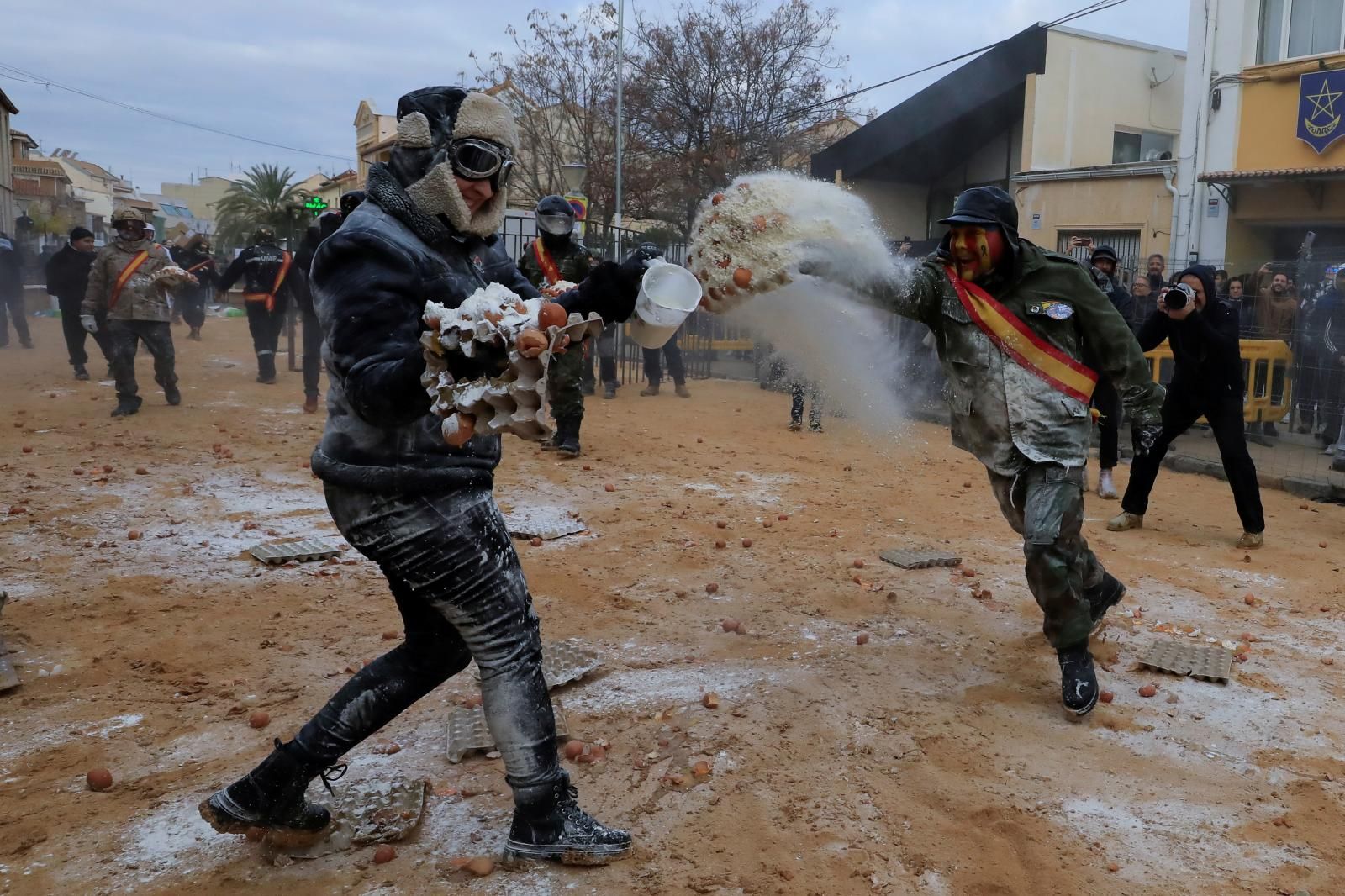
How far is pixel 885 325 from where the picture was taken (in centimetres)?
517

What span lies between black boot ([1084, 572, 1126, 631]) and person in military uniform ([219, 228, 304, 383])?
36.9ft

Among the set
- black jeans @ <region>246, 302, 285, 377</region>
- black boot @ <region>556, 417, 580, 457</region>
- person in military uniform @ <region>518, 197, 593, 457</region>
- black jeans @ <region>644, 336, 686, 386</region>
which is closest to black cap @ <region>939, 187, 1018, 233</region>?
person in military uniform @ <region>518, 197, 593, 457</region>

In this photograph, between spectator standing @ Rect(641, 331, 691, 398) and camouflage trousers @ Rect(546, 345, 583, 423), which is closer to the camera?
camouflage trousers @ Rect(546, 345, 583, 423)

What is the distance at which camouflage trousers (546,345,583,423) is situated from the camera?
966 cm

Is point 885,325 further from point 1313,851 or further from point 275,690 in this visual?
point 275,690

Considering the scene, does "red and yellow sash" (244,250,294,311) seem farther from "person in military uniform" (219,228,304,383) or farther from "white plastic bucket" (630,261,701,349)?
"white plastic bucket" (630,261,701,349)

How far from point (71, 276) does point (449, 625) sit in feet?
46.7

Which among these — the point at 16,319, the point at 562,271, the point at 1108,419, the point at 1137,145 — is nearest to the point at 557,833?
the point at 562,271

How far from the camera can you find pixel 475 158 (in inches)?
117

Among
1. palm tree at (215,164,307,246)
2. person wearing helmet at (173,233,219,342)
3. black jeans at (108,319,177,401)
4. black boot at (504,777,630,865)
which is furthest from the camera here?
palm tree at (215,164,307,246)

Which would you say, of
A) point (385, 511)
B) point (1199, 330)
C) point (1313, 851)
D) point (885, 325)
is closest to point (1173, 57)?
point (1199, 330)

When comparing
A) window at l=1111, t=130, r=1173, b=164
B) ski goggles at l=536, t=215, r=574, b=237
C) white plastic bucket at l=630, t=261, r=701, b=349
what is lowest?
white plastic bucket at l=630, t=261, r=701, b=349

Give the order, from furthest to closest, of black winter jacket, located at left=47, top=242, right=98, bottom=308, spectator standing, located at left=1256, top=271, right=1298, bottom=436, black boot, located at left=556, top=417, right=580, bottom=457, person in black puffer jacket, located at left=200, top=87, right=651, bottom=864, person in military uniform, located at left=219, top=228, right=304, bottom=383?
black winter jacket, located at left=47, top=242, right=98, bottom=308, person in military uniform, located at left=219, top=228, right=304, bottom=383, spectator standing, located at left=1256, top=271, right=1298, bottom=436, black boot, located at left=556, top=417, right=580, bottom=457, person in black puffer jacket, located at left=200, top=87, right=651, bottom=864

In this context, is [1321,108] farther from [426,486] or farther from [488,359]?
[488,359]
